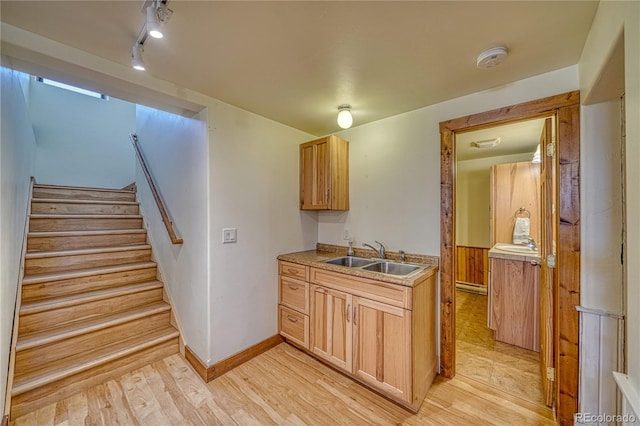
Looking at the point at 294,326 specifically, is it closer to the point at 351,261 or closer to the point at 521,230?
the point at 351,261

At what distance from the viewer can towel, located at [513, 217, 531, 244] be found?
329 centimetres

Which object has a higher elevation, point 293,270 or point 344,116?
point 344,116

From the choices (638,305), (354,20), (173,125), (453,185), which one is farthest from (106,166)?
(638,305)

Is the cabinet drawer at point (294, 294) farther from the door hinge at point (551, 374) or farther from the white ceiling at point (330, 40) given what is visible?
the door hinge at point (551, 374)

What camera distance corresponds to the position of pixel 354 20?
122cm

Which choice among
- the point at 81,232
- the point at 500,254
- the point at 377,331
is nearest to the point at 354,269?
the point at 377,331

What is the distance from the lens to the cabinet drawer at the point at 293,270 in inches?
92.6

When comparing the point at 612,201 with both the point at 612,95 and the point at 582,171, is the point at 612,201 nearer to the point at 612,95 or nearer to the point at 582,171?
the point at 582,171

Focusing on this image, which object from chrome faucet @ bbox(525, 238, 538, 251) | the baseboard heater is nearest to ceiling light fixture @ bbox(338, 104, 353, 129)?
chrome faucet @ bbox(525, 238, 538, 251)

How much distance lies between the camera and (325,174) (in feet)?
8.45

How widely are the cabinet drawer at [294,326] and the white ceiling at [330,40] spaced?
6.57 feet

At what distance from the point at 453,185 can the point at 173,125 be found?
108 inches

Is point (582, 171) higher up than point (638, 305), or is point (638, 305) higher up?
point (582, 171)

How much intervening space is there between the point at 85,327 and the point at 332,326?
206 centimetres
